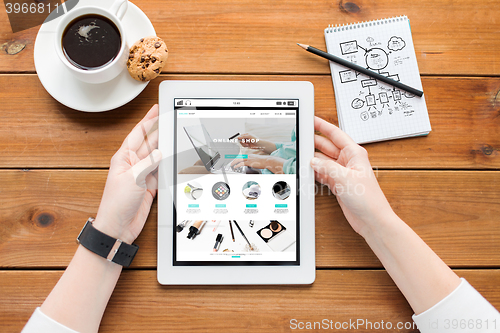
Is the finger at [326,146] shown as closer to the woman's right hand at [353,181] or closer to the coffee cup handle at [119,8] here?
the woman's right hand at [353,181]

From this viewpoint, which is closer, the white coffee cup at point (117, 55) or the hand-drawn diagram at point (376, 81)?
the white coffee cup at point (117, 55)

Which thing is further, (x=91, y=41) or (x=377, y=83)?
(x=377, y=83)

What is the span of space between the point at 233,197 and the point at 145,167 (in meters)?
0.20

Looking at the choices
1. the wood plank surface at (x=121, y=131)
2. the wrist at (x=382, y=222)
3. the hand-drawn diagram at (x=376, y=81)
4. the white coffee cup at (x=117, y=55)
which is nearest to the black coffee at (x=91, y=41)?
the white coffee cup at (x=117, y=55)

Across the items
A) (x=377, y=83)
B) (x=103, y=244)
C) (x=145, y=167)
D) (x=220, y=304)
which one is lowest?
(x=220, y=304)

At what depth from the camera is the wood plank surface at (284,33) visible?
0.74 m

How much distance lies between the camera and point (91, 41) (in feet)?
2.07

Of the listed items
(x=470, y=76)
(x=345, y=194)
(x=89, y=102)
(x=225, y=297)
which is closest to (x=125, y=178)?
(x=89, y=102)

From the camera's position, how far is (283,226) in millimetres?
685

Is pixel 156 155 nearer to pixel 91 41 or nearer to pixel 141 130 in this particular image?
pixel 141 130

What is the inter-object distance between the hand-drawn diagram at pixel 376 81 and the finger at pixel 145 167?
0.47 meters

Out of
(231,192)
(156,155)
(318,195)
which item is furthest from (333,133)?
(156,155)

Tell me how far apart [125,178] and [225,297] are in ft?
1.13

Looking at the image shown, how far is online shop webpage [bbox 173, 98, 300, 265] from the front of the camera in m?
0.68
